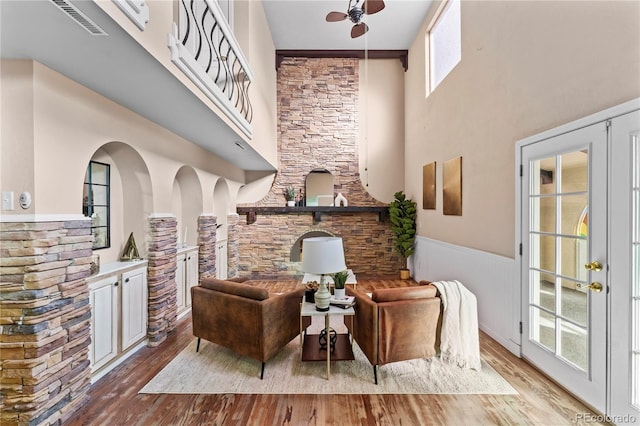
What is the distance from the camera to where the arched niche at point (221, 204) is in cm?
596

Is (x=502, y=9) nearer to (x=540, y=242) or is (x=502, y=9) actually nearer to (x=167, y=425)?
(x=540, y=242)

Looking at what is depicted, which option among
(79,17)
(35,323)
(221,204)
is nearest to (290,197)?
(221,204)

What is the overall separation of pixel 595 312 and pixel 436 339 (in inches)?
49.2

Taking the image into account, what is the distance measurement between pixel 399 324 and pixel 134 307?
266cm

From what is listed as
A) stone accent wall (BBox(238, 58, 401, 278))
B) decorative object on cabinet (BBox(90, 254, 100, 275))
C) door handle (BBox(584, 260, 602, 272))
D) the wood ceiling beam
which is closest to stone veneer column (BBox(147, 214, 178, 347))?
decorative object on cabinet (BBox(90, 254, 100, 275))

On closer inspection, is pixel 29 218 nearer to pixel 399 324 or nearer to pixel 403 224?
pixel 399 324

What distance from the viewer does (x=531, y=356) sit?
276 centimetres

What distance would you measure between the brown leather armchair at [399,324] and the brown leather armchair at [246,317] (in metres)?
0.74

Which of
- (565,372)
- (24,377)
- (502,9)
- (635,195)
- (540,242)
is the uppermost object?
(502,9)

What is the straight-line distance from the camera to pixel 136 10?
1.66 metres

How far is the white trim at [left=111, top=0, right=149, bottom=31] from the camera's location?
1561 millimetres

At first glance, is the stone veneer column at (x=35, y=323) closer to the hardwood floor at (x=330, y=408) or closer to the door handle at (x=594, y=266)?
the hardwood floor at (x=330, y=408)

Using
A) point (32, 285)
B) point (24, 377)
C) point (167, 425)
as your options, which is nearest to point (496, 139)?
point (167, 425)

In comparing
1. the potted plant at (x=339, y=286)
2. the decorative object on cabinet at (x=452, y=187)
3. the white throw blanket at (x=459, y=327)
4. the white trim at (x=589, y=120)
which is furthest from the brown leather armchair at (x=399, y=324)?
the decorative object on cabinet at (x=452, y=187)
